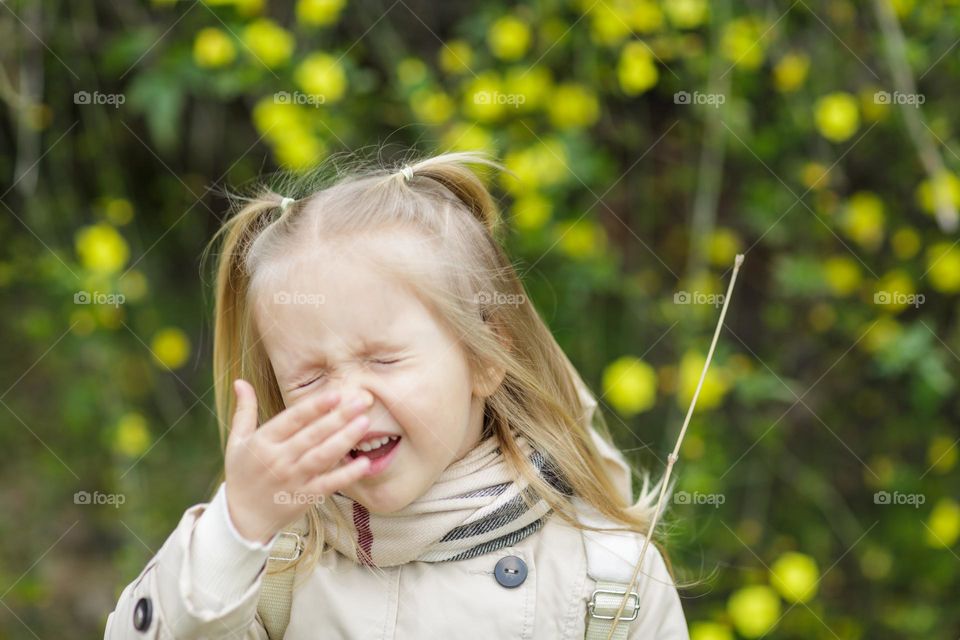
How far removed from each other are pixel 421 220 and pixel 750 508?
1394mm

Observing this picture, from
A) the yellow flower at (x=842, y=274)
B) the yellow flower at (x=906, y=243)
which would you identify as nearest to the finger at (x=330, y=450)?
the yellow flower at (x=842, y=274)

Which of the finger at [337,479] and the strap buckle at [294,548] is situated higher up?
the finger at [337,479]

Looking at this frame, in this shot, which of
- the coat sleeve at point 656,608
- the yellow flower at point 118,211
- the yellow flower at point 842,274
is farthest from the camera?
the yellow flower at point 118,211

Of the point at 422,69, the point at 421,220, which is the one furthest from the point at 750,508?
the point at 421,220

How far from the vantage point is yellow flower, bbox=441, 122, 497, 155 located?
203cm

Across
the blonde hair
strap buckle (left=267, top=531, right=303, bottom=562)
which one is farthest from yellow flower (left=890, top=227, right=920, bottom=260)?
strap buckle (left=267, top=531, right=303, bottom=562)

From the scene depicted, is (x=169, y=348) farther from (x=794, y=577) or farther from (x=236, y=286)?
(x=794, y=577)

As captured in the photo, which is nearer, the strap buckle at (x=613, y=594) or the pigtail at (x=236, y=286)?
the strap buckle at (x=613, y=594)

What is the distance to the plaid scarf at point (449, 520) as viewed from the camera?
1163 mm

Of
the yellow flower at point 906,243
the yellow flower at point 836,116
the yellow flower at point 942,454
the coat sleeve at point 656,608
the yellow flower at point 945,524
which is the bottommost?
the yellow flower at point 945,524

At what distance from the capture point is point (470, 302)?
1223 mm

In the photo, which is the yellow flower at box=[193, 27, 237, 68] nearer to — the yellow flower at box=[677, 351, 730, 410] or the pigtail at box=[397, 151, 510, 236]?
the pigtail at box=[397, 151, 510, 236]

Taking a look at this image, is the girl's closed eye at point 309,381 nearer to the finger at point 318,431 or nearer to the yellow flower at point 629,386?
the finger at point 318,431

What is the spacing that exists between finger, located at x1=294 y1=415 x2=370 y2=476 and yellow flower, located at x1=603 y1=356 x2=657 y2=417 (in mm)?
1146
